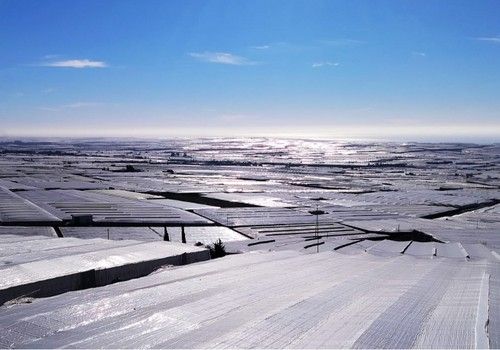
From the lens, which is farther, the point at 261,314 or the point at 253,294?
the point at 253,294

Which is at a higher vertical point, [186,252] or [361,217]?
[186,252]

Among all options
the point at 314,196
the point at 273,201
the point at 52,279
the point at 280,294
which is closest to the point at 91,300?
the point at 52,279

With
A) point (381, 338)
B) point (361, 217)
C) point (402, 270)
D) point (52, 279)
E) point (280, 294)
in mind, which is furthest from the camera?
point (361, 217)

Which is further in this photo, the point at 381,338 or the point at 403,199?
the point at 403,199

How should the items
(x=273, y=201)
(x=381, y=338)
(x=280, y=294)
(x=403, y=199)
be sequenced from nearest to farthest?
1. (x=381, y=338)
2. (x=280, y=294)
3. (x=273, y=201)
4. (x=403, y=199)

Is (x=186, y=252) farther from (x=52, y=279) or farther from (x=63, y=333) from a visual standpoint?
(x=63, y=333)

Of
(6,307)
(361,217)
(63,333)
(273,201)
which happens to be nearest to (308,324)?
(63,333)

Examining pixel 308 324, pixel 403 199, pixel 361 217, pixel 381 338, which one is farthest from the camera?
pixel 403 199

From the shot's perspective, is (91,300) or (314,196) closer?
(91,300)

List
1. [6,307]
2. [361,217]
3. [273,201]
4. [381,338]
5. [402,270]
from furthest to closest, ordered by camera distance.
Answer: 1. [273,201]
2. [361,217]
3. [402,270]
4. [6,307]
5. [381,338]
